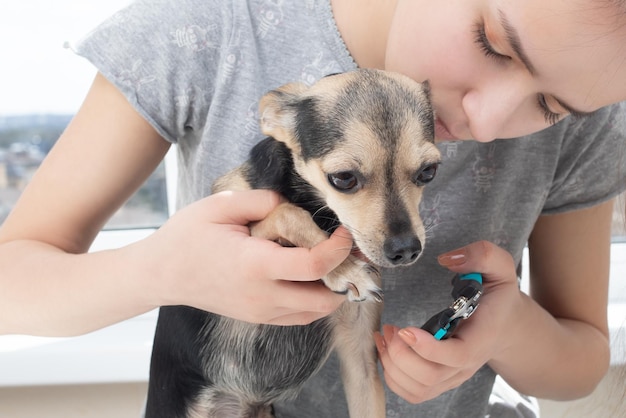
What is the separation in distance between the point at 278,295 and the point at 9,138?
1487mm

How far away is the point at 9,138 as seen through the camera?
2002 millimetres

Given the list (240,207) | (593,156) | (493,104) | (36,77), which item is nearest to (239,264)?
(240,207)

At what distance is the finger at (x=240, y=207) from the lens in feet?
2.92

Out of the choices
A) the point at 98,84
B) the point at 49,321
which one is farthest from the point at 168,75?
the point at 49,321

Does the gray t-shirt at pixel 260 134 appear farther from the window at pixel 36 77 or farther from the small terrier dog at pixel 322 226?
the window at pixel 36 77

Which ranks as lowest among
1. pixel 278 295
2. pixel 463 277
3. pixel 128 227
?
pixel 128 227

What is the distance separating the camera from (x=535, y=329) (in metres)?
1.17

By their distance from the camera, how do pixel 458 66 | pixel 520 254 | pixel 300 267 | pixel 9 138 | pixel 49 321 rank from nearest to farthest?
pixel 300 267 < pixel 458 66 < pixel 49 321 < pixel 520 254 < pixel 9 138

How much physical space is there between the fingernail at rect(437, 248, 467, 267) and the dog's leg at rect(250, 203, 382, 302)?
0.15 m

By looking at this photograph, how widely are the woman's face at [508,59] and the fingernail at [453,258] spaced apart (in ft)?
0.57

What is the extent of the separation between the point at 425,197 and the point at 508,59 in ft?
1.08

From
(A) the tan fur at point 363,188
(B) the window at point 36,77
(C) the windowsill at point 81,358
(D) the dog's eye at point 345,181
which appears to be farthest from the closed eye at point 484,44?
(B) the window at point 36,77

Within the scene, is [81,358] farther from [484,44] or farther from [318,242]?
[484,44]

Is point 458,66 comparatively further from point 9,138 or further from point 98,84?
point 9,138
